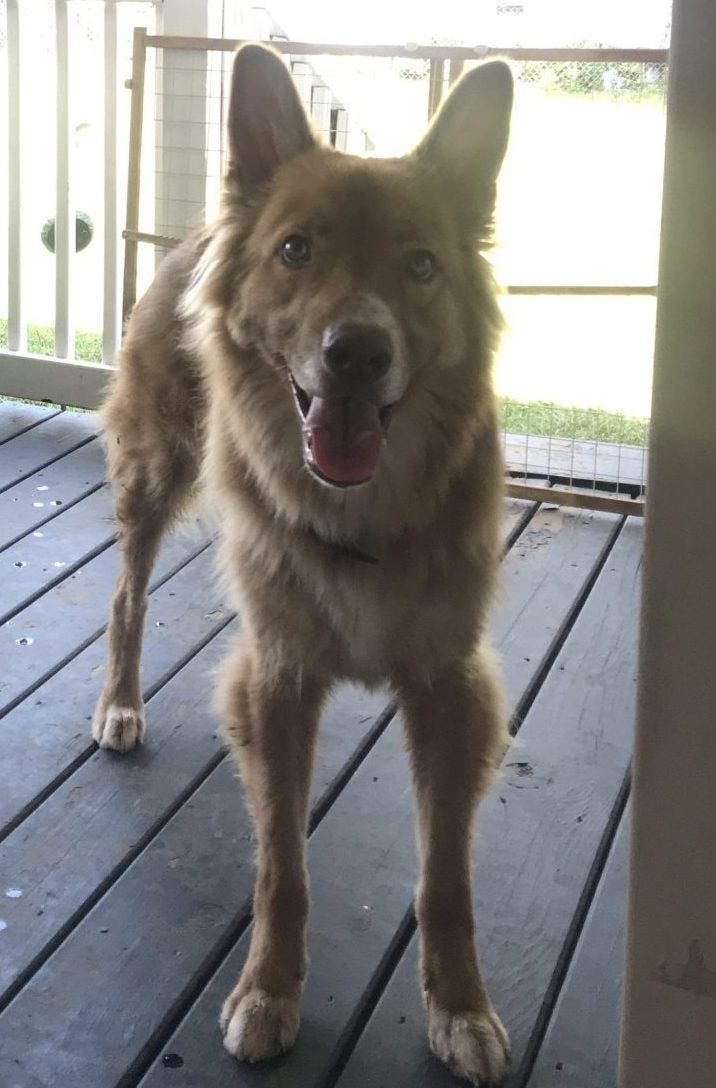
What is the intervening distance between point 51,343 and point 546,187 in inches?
97.7

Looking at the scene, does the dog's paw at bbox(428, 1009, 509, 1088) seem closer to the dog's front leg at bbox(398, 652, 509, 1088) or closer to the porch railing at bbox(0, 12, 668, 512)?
the dog's front leg at bbox(398, 652, 509, 1088)

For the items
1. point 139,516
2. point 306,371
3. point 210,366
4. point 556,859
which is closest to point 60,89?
point 139,516

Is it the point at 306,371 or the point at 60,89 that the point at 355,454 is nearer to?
the point at 306,371

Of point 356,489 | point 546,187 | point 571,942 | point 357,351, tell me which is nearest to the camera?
point 357,351

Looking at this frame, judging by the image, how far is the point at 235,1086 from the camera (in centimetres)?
162

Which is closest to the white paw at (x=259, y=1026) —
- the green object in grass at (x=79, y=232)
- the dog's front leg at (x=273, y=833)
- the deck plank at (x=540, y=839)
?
the dog's front leg at (x=273, y=833)

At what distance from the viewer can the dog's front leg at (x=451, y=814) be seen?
1.70m

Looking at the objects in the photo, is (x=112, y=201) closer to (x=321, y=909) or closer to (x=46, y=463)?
(x=46, y=463)

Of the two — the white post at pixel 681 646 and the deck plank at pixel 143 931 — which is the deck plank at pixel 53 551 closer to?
the deck plank at pixel 143 931

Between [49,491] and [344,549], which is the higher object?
[344,549]

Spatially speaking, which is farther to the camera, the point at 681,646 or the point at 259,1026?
the point at 259,1026

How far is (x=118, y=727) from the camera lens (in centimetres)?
242

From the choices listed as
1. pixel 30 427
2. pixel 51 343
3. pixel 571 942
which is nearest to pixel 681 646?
pixel 571 942

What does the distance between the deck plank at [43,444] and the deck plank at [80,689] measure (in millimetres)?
925
